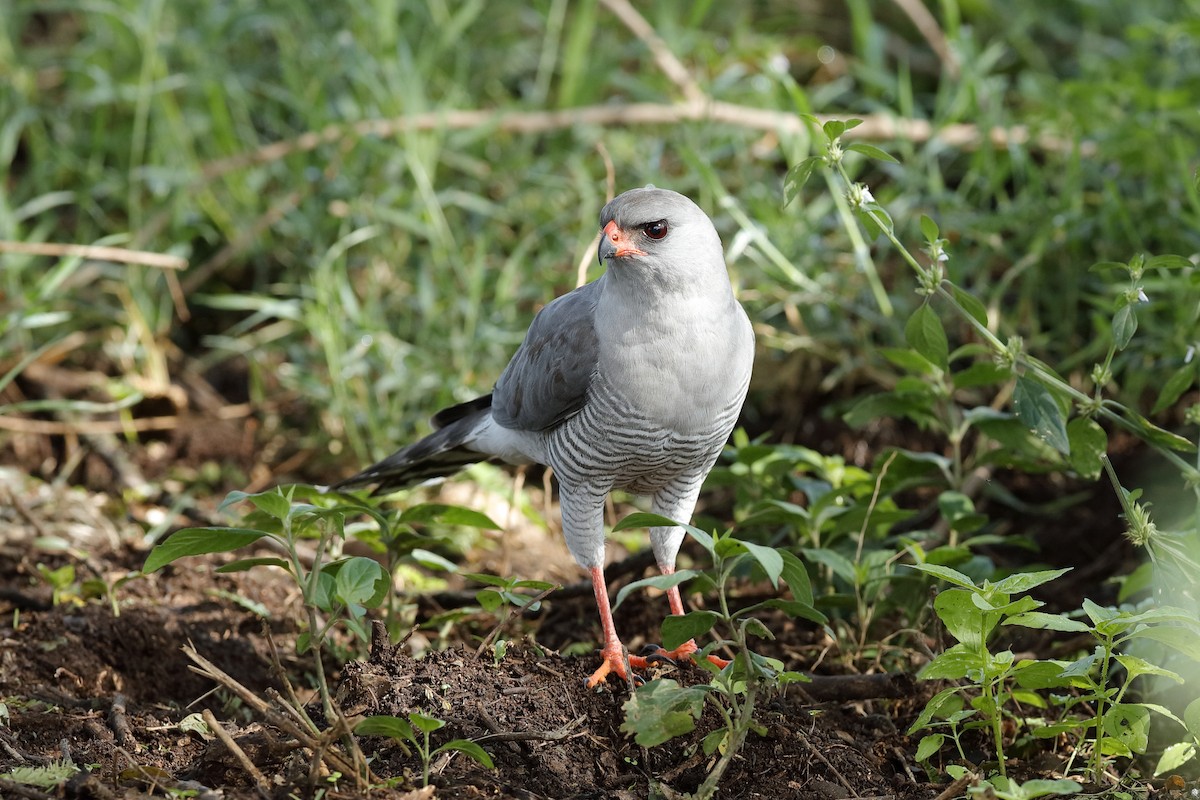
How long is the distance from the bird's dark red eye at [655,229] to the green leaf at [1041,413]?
38.0 inches

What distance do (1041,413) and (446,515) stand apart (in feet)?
5.11

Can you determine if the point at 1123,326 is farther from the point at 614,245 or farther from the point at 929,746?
the point at 614,245

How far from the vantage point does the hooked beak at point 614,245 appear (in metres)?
3.04

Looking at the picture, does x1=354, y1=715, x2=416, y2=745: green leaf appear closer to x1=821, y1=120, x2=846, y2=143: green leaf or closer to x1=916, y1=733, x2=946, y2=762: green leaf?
x1=916, y1=733, x2=946, y2=762: green leaf

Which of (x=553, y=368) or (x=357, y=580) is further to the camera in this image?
(x=553, y=368)

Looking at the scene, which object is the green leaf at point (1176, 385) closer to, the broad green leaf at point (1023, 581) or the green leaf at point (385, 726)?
the broad green leaf at point (1023, 581)

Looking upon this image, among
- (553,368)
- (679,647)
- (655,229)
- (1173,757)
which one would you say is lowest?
(679,647)

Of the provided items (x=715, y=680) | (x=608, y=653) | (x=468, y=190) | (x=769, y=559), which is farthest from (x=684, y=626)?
(x=468, y=190)

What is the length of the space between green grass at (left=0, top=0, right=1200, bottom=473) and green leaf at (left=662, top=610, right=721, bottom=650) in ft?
7.43

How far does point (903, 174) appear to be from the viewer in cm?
527

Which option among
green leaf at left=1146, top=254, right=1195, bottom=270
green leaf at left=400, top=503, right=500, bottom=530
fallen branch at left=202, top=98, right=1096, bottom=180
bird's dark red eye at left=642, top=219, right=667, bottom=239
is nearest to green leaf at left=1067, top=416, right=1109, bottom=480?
green leaf at left=1146, top=254, right=1195, bottom=270

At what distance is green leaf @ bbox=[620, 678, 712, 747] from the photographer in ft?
8.27

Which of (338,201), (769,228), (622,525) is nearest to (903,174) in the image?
(769,228)

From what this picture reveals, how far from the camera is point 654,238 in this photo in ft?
10.2
